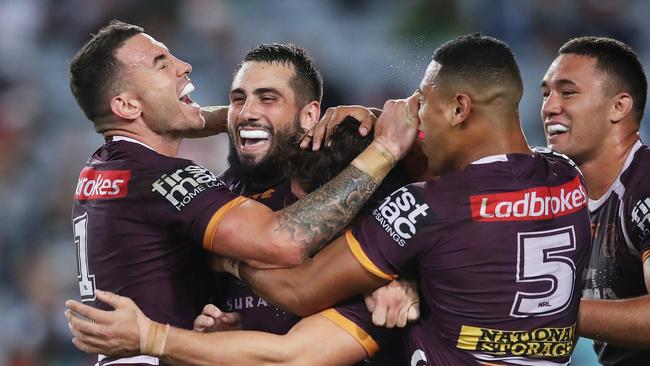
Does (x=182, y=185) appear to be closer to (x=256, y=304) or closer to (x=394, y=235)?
(x=256, y=304)

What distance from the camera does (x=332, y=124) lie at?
170 inches

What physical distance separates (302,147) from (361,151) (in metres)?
0.27

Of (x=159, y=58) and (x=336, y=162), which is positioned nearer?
(x=336, y=162)

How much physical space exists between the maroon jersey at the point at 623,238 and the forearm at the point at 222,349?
1.89 metres

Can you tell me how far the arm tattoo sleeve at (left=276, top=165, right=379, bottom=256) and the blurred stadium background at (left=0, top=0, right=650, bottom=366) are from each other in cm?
564

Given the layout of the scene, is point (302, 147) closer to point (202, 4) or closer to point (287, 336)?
point (287, 336)

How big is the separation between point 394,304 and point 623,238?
1.53 meters

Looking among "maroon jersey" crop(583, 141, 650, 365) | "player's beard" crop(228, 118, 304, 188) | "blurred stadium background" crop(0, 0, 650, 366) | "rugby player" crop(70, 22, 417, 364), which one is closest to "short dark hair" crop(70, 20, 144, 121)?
"rugby player" crop(70, 22, 417, 364)

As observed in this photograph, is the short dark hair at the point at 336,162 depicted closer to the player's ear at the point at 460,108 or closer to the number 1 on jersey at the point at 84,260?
the player's ear at the point at 460,108

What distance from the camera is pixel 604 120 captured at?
5.06 m

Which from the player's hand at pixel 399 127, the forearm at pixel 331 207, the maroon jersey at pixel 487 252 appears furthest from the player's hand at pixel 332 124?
the maroon jersey at pixel 487 252

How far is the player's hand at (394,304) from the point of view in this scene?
3.75 metres

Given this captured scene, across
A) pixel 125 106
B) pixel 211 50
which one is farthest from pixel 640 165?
pixel 211 50

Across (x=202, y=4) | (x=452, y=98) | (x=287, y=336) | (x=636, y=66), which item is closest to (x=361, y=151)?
(x=452, y=98)
